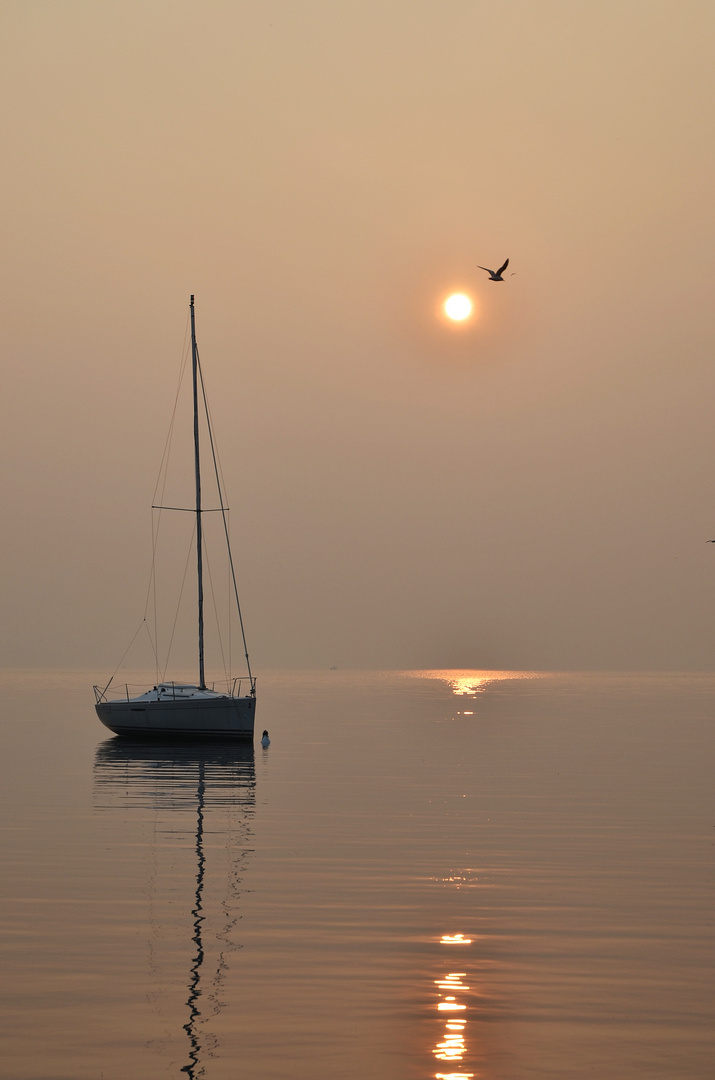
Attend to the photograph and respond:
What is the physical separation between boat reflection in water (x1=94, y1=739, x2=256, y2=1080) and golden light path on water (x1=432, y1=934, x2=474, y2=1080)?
10.2 feet

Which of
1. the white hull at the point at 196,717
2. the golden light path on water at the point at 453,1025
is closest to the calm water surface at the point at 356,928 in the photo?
the golden light path on water at the point at 453,1025

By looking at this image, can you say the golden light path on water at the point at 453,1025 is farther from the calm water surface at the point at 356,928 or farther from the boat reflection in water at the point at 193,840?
the boat reflection in water at the point at 193,840

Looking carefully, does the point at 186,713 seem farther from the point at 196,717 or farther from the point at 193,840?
the point at 193,840

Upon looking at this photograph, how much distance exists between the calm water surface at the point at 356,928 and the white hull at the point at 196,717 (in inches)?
573

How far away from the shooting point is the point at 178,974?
2141 cm

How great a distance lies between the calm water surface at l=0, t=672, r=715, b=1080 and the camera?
17562mm

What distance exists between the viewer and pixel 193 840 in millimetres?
37438

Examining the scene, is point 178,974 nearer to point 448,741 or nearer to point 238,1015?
point 238,1015

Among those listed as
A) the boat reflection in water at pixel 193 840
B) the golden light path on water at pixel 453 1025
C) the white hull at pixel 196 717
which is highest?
the white hull at pixel 196 717

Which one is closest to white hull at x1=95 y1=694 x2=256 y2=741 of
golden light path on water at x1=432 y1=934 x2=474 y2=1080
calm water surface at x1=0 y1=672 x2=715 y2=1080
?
calm water surface at x1=0 y1=672 x2=715 y2=1080

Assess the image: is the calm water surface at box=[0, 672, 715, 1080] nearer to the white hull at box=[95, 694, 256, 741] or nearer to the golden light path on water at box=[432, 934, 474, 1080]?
the golden light path on water at box=[432, 934, 474, 1080]

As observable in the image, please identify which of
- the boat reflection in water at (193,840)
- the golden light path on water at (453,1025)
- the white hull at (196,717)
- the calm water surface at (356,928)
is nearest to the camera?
the golden light path on water at (453,1025)

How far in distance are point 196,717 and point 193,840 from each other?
3527cm

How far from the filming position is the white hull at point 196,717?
2835 inches
